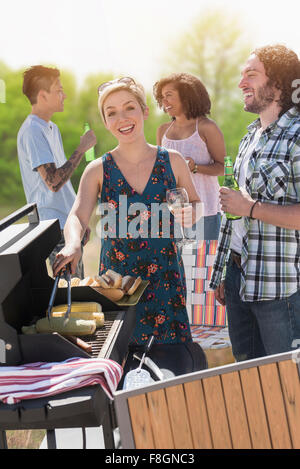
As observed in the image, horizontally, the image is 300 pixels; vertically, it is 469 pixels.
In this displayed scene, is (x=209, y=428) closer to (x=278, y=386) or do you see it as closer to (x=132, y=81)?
(x=278, y=386)

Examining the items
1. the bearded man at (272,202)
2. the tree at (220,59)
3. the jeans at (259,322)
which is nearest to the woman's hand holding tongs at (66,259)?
the bearded man at (272,202)

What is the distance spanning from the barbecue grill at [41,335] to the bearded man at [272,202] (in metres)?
0.60

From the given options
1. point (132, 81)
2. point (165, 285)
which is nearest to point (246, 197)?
point (165, 285)

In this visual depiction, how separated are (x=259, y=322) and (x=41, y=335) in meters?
1.08

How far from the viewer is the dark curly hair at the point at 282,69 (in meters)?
2.13

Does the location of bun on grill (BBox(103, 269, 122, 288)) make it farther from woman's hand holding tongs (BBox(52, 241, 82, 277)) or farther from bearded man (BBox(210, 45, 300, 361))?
bearded man (BBox(210, 45, 300, 361))

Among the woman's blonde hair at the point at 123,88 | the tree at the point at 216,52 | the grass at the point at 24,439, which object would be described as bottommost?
the grass at the point at 24,439

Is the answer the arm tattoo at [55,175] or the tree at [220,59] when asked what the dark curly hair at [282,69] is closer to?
the arm tattoo at [55,175]

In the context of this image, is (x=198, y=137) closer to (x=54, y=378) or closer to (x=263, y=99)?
(x=263, y=99)

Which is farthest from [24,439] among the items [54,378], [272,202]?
[272,202]
